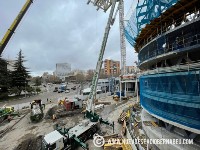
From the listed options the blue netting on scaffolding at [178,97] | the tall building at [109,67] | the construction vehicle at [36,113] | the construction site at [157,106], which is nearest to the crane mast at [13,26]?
the construction site at [157,106]

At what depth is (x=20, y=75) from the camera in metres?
50.8

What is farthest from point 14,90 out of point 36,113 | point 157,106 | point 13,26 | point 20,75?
point 157,106

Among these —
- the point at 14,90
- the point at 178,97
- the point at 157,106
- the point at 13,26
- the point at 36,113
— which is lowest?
the point at 36,113

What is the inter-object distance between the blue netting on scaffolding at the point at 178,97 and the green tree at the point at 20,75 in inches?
1923

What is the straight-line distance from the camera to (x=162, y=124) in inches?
678

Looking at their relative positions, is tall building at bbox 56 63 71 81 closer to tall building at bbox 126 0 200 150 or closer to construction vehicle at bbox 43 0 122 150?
construction vehicle at bbox 43 0 122 150

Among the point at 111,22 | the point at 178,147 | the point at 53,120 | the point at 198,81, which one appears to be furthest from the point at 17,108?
the point at 198,81

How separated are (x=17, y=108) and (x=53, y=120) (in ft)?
51.9

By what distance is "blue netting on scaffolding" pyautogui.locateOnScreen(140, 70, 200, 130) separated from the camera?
1121 cm

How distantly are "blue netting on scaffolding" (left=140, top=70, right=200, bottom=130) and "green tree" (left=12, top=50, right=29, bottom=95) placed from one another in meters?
48.8

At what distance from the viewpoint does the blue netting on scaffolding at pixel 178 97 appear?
441 inches

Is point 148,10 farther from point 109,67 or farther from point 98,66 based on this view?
point 109,67

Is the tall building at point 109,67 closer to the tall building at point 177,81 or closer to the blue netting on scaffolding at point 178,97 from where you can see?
the tall building at point 177,81

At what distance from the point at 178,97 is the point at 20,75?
52.8 m
